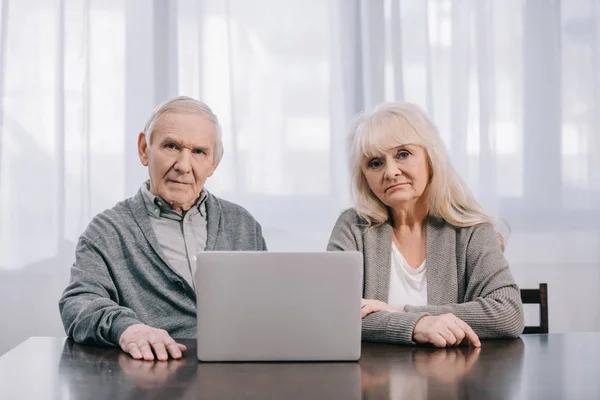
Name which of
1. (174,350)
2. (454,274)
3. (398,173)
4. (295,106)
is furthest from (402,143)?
(295,106)

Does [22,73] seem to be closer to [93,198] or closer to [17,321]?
[93,198]

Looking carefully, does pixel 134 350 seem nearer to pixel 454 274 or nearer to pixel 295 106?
pixel 454 274

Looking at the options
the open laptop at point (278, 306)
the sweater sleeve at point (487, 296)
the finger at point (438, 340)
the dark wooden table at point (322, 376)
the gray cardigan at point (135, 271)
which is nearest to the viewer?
the dark wooden table at point (322, 376)

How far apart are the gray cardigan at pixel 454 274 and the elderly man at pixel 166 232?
1.03ft

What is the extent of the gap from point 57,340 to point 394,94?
6.22 feet

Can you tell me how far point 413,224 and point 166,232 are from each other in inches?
24.5

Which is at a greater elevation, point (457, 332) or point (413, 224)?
point (413, 224)

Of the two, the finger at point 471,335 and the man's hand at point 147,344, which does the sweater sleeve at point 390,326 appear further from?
the man's hand at point 147,344

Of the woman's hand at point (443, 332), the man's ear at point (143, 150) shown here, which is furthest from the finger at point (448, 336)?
the man's ear at point (143, 150)

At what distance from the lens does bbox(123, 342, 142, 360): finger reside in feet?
4.28

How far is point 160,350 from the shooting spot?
130 centimetres

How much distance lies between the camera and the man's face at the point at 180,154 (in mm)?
1807

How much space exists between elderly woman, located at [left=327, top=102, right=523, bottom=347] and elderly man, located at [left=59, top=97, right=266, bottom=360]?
1.06 ft

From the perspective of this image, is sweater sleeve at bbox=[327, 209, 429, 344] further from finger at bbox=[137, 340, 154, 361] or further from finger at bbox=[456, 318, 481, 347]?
finger at bbox=[137, 340, 154, 361]
